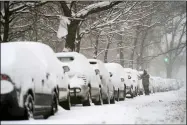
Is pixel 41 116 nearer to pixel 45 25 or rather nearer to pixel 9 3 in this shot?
pixel 9 3

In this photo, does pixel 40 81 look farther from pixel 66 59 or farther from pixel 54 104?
pixel 66 59

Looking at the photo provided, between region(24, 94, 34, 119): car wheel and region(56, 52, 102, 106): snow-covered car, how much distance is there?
4.97 m

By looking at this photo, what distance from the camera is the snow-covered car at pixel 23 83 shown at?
9.81 m

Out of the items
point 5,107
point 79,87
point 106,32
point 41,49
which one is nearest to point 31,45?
point 41,49

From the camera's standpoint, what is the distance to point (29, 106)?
10.4 m

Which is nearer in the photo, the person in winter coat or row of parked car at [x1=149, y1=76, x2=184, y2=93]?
the person in winter coat

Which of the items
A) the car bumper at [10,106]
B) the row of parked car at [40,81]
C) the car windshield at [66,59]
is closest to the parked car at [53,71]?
the row of parked car at [40,81]

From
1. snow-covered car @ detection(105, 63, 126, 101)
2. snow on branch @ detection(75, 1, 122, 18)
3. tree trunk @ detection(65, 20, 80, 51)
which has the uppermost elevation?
snow on branch @ detection(75, 1, 122, 18)

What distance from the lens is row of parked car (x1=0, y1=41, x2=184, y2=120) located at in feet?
32.4

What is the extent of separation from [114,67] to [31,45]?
12.4 meters

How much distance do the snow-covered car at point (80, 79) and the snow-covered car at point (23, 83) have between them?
3427 millimetres

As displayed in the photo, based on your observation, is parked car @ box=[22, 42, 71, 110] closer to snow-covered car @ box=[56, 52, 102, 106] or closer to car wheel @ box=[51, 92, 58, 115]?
car wheel @ box=[51, 92, 58, 115]

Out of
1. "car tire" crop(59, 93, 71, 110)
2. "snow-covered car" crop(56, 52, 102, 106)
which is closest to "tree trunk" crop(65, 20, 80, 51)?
"snow-covered car" crop(56, 52, 102, 106)

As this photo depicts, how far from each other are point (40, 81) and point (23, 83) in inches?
42.6
